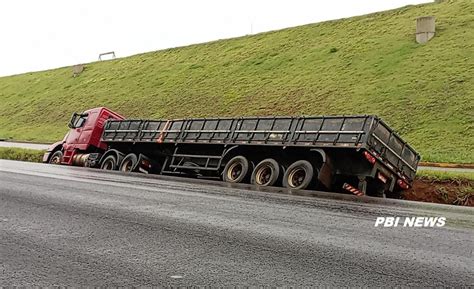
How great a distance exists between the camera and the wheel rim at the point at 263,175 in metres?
15.5

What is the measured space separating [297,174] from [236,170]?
2.43 m

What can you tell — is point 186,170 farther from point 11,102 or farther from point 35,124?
point 11,102

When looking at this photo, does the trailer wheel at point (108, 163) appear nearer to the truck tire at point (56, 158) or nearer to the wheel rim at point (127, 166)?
the wheel rim at point (127, 166)

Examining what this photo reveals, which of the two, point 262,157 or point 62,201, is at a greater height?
point 262,157

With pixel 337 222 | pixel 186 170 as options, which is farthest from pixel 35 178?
pixel 337 222

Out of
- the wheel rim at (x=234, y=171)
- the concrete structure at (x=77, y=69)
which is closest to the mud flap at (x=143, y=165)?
the wheel rim at (x=234, y=171)

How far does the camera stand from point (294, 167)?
1484 cm

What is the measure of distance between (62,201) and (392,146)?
8888 mm

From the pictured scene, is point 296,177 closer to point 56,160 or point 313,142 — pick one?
point 313,142

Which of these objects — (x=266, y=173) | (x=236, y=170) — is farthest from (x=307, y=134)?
(x=236, y=170)

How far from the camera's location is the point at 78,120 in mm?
22781

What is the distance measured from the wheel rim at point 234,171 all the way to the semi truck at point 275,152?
0.10 ft

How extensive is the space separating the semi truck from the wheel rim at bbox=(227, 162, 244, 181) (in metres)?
0.03

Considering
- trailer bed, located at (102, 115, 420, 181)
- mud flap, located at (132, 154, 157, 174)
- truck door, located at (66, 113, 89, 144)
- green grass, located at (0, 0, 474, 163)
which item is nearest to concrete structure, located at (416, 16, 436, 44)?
green grass, located at (0, 0, 474, 163)
